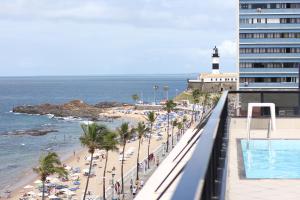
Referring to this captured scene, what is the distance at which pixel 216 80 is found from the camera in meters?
165

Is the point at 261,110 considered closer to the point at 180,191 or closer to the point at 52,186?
the point at 180,191

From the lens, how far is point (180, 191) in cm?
310

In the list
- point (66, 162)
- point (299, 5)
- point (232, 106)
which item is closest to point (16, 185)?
point (66, 162)

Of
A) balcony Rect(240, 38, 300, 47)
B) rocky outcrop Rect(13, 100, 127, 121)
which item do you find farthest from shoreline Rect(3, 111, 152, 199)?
rocky outcrop Rect(13, 100, 127, 121)

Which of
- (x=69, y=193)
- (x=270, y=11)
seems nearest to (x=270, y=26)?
(x=270, y=11)

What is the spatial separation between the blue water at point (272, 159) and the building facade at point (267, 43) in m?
67.4

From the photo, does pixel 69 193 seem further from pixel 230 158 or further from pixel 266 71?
pixel 266 71

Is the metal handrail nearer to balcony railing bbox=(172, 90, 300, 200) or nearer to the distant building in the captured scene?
balcony railing bbox=(172, 90, 300, 200)

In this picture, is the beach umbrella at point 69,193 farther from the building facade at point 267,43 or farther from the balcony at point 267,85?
the balcony at point 267,85

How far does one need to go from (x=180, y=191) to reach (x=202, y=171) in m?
0.71

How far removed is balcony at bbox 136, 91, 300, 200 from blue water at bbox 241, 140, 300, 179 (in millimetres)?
173

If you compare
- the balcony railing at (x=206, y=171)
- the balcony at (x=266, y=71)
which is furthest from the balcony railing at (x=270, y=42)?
the balcony railing at (x=206, y=171)

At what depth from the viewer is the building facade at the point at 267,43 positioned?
271 feet

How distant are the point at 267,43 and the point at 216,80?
82400mm
